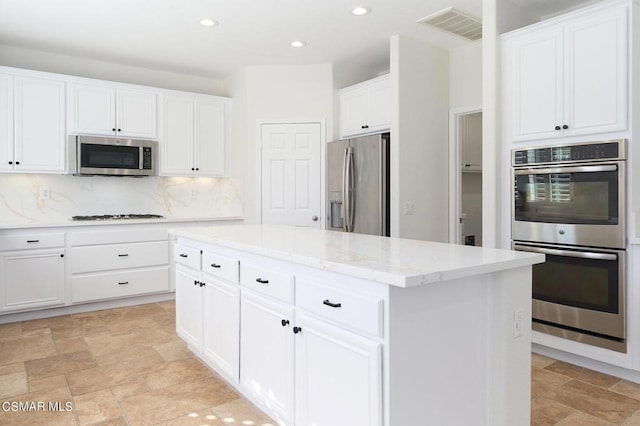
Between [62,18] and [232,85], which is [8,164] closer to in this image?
[62,18]

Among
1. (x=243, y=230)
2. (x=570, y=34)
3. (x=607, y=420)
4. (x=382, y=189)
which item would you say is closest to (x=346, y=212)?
(x=382, y=189)

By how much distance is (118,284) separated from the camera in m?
4.52

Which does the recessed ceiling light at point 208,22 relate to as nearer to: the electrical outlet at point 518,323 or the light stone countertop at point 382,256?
the light stone countertop at point 382,256

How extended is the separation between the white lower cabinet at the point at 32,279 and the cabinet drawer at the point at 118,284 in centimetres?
16

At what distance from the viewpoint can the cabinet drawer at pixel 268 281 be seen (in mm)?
1984

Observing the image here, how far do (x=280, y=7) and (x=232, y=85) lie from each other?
6.94 ft

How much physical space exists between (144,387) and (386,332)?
74.9 inches

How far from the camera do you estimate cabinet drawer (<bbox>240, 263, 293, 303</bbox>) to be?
1.98 metres

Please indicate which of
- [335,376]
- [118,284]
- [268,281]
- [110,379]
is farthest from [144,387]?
[118,284]

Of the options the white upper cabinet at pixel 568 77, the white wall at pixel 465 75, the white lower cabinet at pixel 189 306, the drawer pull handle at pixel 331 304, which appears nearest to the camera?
the drawer pull handle at pixel 331 304

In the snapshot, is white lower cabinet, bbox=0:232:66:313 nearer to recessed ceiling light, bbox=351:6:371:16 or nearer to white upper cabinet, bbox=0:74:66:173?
white upper cabinet, bbox=0:74:66:173

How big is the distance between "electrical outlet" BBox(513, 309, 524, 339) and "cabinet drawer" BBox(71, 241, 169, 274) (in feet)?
12.8

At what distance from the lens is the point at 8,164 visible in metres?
4.19

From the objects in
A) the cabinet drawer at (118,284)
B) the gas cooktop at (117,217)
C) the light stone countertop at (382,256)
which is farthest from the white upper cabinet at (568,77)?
the gas cooktop at (117,217)
